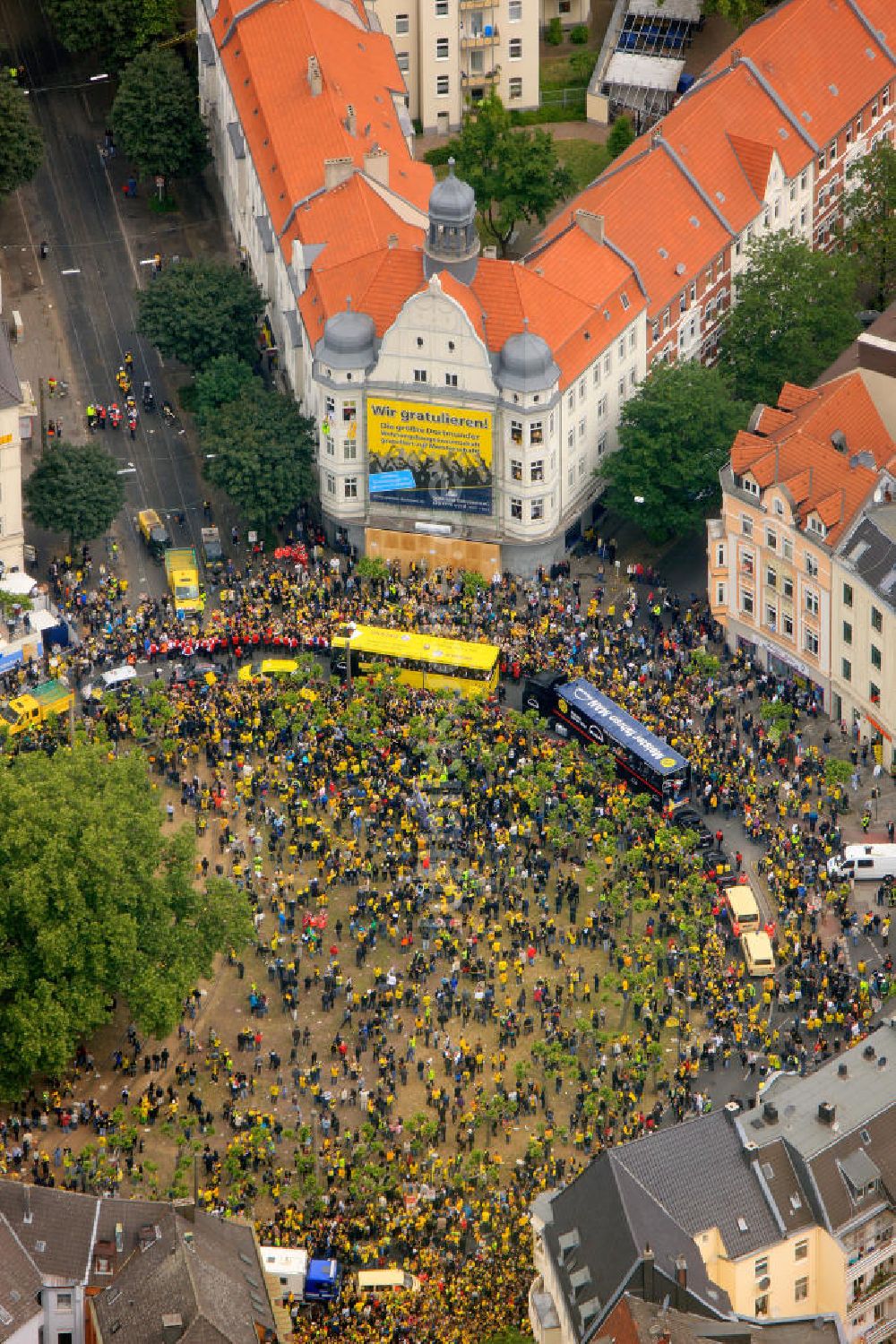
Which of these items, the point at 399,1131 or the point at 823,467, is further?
the point at 823,467

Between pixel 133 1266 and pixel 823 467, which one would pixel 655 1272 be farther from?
pixel 823 467

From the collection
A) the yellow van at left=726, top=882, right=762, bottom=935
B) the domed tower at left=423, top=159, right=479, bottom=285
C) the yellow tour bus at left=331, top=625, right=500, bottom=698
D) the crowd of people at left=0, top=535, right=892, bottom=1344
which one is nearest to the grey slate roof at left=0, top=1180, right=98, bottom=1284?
the crowd of people at left=0, top=535, right=892, bottom=1344

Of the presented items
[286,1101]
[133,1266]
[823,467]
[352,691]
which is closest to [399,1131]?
[286,1101]

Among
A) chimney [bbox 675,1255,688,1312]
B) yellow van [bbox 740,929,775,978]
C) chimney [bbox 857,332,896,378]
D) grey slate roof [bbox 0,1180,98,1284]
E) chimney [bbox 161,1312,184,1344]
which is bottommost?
yellow van [bbox 740,929,775,978]

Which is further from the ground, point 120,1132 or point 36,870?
point 36,870

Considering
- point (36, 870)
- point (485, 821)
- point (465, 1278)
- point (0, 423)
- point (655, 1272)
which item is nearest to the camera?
point (655, 1272)

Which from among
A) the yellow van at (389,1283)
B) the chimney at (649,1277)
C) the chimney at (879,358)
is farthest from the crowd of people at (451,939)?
the chimney at (879,358)

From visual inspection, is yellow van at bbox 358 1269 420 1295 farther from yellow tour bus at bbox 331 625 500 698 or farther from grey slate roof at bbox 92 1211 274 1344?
yellow tour bus at bbox 331 625 500 698
